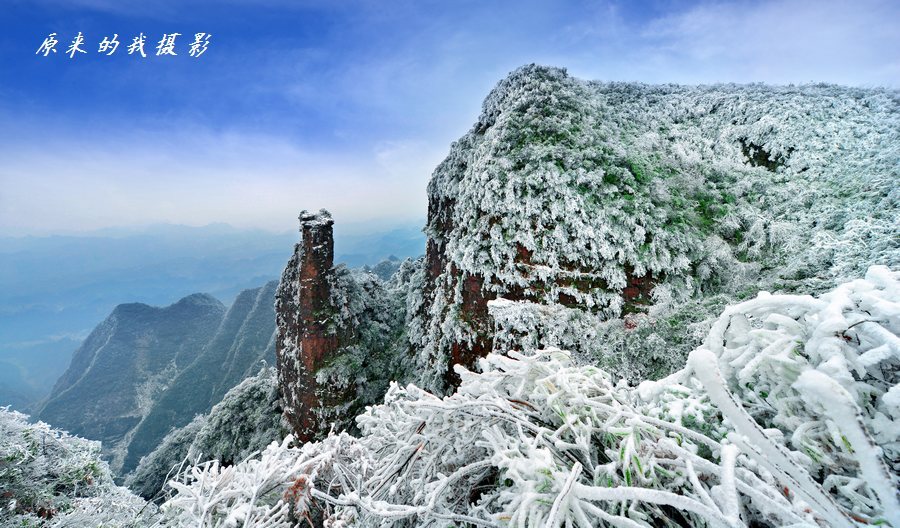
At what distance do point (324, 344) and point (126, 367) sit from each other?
70398mm

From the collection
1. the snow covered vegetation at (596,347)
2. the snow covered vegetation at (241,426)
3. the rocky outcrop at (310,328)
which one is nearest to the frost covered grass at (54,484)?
the snow covered vegetation at (596,347)

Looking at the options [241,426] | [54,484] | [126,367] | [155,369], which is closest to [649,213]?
[54,484]

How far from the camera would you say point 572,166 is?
10.7 m

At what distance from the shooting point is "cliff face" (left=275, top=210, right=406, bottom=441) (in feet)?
49.7

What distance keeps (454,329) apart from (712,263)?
7.18 m

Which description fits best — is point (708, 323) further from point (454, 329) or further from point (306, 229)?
point (306, 229)

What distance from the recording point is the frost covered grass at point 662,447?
883 millimetres

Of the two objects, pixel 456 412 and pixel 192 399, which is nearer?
pixel 456 412

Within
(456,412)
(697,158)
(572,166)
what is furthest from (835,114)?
(456,412)

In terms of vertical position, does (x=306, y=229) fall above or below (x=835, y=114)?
below

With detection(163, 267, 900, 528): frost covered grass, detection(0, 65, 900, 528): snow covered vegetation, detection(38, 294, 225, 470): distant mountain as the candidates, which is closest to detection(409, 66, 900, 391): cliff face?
detection(0, 65, 900, 528): snow covered vegetation

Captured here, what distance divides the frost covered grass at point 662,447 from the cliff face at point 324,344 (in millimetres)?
14248

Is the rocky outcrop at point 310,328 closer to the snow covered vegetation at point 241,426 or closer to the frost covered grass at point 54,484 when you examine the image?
the snow covered vegetation at point 241,426

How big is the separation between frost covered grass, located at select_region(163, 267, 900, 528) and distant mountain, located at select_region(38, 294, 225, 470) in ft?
175
